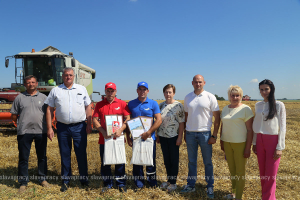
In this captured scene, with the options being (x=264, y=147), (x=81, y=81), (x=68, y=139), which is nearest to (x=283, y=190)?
(x=264, y=147)

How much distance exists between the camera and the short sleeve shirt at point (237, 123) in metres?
3.36

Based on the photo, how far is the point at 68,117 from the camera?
3812 millimetres

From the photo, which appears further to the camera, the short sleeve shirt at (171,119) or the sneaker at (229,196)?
the short sleeve shirt at (171,119)

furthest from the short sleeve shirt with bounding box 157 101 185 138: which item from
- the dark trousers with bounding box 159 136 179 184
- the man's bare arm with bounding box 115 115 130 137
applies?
the man's bare arm with bounding box 115 115 130 137

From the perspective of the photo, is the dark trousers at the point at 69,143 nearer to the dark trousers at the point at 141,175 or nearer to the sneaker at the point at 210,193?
the dark trousers at the point at 141,175

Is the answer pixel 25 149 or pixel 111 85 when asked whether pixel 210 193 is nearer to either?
pixel 111 85

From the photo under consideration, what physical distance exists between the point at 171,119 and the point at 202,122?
1.85 ft

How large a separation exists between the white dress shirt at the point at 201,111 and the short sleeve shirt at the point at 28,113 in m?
2.90

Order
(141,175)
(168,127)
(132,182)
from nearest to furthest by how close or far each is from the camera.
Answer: (168,127)
(141,175)
(132,182)

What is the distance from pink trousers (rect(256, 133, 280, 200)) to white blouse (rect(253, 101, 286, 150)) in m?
0.08

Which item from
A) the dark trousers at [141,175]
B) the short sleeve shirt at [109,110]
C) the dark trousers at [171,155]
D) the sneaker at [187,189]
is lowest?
the sneaker at [187,189]

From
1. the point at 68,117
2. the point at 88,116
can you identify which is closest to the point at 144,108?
the point at 88,116

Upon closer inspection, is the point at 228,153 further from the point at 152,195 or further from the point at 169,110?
the point at 152,195

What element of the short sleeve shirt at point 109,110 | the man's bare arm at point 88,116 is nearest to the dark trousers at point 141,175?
the short sleeve shirt at point 109,110
